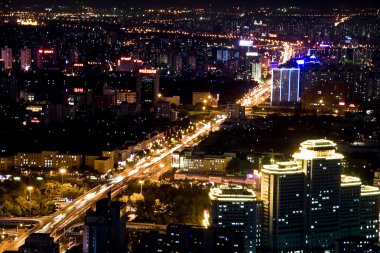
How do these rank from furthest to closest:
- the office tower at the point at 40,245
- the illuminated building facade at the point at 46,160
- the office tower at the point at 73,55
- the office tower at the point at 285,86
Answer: the office tower at the point at 73,55
the office tower at the point at 285,86
the illuminated building facade at the point at 46,160
the office tower at the point at 40,245

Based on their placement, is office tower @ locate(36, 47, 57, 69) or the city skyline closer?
the city skyline

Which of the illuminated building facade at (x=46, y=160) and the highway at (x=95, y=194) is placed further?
the illuminated building facade at (x=46, y=160)

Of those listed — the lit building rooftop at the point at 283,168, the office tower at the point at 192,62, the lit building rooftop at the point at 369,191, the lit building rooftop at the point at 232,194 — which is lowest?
the lit building rooftop at the point at 369,191

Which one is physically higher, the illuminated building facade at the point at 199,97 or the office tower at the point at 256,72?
the office tower at the point at 256,72

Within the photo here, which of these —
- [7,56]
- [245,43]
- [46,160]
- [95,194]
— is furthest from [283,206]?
[245,43]

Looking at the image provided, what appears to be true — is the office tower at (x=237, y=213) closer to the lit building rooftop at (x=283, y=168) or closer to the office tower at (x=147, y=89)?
the lit building rooftop at (x=283, y=168)

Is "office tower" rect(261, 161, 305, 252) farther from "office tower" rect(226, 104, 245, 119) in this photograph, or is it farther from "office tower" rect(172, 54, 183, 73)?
"office tower" rect(172, 54, 183, 73)

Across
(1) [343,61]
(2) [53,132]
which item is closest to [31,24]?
(1) [343,61]

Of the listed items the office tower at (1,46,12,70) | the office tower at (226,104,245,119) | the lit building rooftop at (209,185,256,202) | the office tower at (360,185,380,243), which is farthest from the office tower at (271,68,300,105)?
the lit building rooftop at (209,185,256,202)

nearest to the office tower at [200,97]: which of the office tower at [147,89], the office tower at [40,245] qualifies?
the office tower at [147,89]
